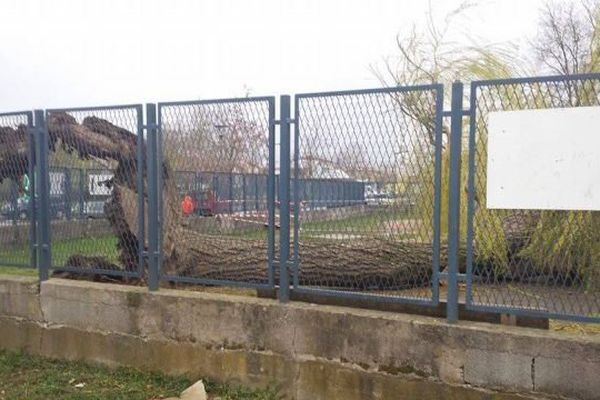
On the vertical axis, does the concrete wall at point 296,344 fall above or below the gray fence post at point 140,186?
below

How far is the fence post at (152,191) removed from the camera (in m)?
5.61

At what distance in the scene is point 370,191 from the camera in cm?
475

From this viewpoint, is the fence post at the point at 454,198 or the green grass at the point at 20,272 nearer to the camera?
the fence post at the point at 454,198

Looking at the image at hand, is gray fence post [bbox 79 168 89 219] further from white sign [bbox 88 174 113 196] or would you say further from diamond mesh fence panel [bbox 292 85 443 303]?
diamond mesh fence panel [bbox 292 85 443 303]

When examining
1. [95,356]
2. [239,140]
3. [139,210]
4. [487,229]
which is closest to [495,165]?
[487,229]

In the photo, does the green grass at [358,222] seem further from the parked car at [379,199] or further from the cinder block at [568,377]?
the cinder block at [568,377]

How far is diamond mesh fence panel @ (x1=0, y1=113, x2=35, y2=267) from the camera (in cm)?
646

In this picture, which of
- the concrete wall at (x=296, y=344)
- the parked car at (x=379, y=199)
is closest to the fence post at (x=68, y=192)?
the concrete wall at (x=296, y=344)

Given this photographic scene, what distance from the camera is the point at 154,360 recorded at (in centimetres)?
550

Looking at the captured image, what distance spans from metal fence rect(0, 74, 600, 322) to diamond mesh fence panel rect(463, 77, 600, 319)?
10mm

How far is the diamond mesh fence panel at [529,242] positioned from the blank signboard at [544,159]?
0.31 feet

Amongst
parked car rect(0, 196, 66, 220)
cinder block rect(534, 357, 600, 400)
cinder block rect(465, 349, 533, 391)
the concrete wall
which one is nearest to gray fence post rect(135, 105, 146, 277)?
the concrete wall

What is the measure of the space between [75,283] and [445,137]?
3714 mm

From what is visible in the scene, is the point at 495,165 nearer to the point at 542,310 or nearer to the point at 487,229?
the point at 487,229
